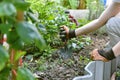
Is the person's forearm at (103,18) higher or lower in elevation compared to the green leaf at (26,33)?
lower

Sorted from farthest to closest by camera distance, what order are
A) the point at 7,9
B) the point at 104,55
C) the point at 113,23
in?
the point at 113,23
the point at 104,55
the point at 7,9

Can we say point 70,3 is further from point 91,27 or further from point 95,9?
point 91,27

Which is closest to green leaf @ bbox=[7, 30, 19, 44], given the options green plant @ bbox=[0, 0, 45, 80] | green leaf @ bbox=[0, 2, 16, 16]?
green plant @ bbox=[0, 0, 45, 80]

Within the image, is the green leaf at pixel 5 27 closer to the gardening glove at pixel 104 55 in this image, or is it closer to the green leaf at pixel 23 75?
the green leaf at pixel 23 75

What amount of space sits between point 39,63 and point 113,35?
60 cm

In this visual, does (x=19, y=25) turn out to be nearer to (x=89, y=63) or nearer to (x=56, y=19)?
(x=89, y=63)

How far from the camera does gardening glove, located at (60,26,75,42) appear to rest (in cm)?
245

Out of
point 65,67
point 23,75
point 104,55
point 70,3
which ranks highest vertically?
point 23,75

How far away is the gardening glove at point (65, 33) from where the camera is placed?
8.04 ft

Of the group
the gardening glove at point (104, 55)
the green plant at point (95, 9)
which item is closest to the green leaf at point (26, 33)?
the gardening glove at point (104, 55)

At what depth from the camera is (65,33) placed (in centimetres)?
249

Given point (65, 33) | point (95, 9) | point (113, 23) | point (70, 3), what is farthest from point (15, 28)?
point (70, 3)

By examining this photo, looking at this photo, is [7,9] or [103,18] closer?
[7,9]

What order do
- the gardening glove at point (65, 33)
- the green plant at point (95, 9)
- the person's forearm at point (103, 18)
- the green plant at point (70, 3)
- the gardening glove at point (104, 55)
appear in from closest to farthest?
the gardening glove at point (104, 55), the person's forearm at point (103, 18), the gardening glove at point (65, 33), the green plant at point (95, 9), the green plant at point (70, 3)
